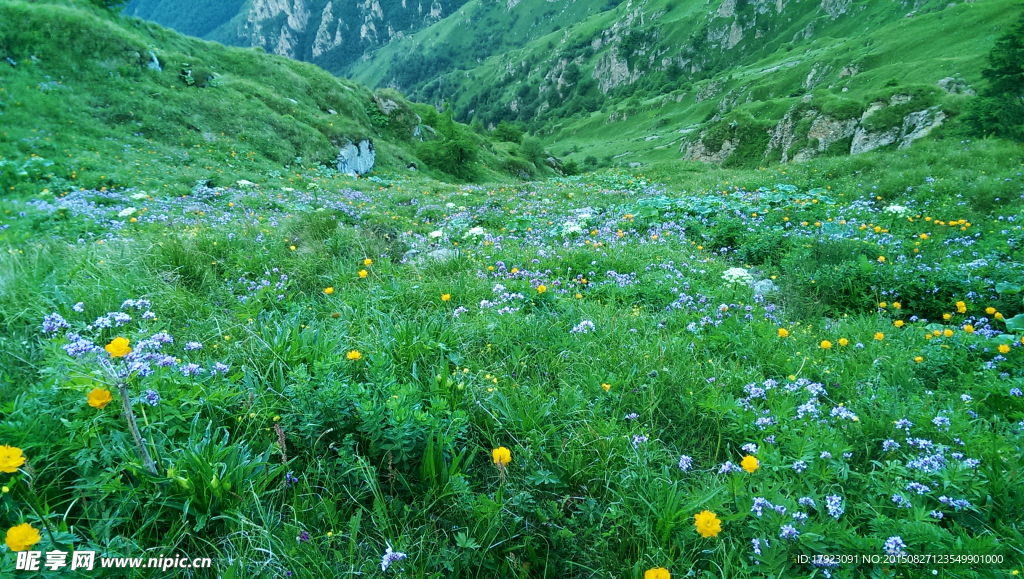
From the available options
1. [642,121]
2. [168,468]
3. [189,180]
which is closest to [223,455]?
[168,468]

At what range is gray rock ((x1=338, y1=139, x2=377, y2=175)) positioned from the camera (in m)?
22.8

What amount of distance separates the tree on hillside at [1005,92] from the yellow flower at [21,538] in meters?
19.3

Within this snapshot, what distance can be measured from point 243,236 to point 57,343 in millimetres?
3431

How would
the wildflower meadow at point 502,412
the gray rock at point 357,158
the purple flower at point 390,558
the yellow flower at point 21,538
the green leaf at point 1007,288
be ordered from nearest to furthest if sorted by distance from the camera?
1. the yellow flower at point 21,538
2. the purple flower at point 390,558
3. the wildflower meadow at point 502,412
4. the green leaf at point 1007,288
5. the gray rock at point 357,158

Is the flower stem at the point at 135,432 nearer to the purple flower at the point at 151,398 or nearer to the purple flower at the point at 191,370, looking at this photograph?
the purple flower at the point at 151,398

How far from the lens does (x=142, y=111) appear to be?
1839 centimetres

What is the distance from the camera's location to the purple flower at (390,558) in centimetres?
182

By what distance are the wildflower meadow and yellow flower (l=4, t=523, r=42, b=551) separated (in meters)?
0.03

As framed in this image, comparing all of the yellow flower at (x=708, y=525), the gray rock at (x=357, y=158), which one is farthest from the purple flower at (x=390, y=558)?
the gray rock at (x=357, y=158)

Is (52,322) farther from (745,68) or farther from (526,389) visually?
(745,68)

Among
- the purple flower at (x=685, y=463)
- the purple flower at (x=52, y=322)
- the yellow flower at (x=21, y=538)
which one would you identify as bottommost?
the purple flower at (x=685, y=463)

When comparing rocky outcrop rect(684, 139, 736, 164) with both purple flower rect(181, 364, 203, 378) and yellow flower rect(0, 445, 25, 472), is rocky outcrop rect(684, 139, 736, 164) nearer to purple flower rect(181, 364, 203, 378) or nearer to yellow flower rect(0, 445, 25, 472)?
purple flower rect(181, 364, 203, 378)

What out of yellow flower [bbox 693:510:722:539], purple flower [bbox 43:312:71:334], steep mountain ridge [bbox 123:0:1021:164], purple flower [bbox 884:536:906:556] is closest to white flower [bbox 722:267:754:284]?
purple flower [bbox 884:536:906:556]

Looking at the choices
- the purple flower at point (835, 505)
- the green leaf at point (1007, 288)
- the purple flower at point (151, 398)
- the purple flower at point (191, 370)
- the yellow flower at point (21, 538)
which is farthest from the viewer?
the green leaf at point (1007, 288)
